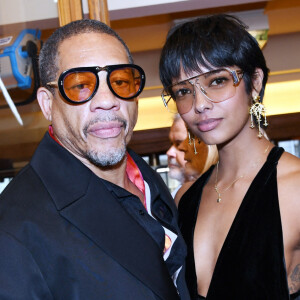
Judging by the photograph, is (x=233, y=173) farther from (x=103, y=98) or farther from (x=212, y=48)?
(x=103, y=98)

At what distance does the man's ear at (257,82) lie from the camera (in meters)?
1.66

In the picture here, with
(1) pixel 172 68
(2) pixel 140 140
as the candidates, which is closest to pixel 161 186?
(1) pixel 172 68

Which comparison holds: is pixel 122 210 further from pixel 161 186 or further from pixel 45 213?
pixel 161 186

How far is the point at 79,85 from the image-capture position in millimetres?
1400

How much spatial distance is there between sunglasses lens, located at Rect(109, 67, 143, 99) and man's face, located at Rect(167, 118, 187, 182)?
1577 mm

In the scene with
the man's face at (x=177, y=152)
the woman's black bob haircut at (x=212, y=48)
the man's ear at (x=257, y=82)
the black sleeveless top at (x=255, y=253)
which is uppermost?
→ the woman's black bob haircut at (x=212, y=48)

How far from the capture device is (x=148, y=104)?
4.66m

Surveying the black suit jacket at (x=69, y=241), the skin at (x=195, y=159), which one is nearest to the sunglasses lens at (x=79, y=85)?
the black suit jacket at (x=69, y=241)

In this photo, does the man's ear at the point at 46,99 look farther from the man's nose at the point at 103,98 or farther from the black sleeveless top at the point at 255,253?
the black sleeveless top at the point at 255,253

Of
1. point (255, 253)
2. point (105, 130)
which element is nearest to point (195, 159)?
point (255, 253)

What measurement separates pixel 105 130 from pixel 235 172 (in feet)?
1.63

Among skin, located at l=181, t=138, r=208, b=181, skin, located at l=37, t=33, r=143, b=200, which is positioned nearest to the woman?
skin, located at l=37, t=33, r=143, b=200

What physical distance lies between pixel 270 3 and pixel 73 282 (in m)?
2.67

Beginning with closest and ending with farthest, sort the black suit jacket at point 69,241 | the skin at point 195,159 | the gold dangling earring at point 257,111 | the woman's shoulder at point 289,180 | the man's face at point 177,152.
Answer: the black suit jacket at point 69,241 → the woman's shoulder at point 289,180 → the gold dangling earring at point 257,111 → the skin at point 195,159 → the man's face at point 177,152
